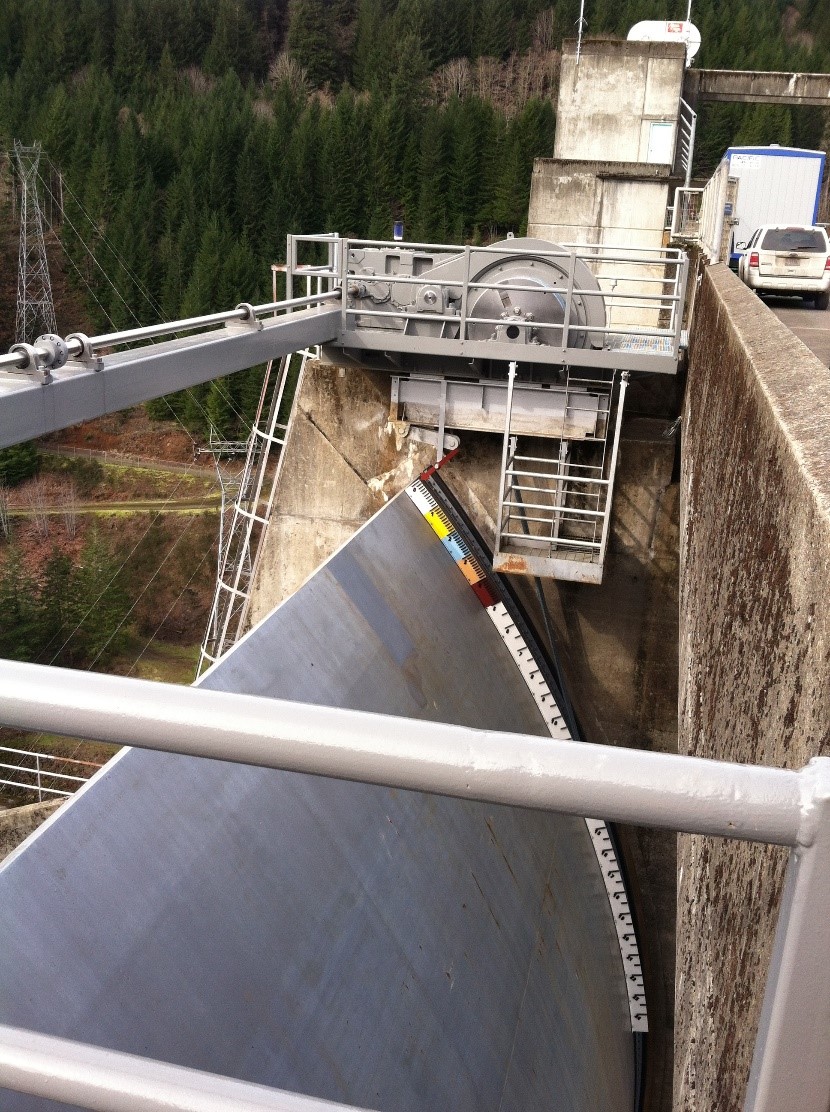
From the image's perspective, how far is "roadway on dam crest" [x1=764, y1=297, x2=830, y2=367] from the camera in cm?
975

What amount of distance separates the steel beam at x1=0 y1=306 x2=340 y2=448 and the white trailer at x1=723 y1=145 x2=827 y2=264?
1953cm

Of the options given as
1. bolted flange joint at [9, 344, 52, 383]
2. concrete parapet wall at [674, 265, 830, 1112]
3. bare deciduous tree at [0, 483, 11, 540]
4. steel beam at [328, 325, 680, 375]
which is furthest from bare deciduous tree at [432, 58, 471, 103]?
concrete parapet wall at [674, 265, 830, 1112]

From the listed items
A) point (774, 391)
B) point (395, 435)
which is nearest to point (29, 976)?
point (774, 391)

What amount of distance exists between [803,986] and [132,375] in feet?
18.4

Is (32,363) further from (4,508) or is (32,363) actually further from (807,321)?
(4,508)

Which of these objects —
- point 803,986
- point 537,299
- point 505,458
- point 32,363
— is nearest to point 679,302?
point 537,299

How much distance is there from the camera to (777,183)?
25.1m

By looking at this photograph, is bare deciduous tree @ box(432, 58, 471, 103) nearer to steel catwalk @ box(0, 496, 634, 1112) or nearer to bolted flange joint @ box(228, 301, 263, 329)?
bolted flange joint @ box(228, 301, 263, 329)

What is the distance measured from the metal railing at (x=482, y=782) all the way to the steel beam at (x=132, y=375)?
400 centimetres

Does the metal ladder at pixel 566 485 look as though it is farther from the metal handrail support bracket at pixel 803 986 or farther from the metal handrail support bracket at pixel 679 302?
the metal handrail support bracket at pixel 803 986

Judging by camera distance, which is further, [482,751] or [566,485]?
[566,485]

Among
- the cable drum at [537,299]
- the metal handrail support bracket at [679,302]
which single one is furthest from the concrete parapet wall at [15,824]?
the metal handrail support bracket at [679,302]

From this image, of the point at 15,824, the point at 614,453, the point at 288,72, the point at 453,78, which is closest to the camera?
the point at 614,453

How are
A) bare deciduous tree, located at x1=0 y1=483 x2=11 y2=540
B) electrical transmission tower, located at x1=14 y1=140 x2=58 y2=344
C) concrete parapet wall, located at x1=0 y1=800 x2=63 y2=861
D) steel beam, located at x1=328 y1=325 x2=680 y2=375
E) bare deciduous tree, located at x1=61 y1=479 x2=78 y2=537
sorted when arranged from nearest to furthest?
1. steel beam, located at x1=328 y1=325 x2=680 y2=375
2. concrete parapet wall, located at x1=0 y1=800 x2=63 y2=861
3. bare deciduous tree, located at x1=0 y1=483 x2=11 y2=540
4. bare deciduous tree, located at x1=61 y1=479 x2=78 y2=537
5. electrical transmission tower, located at x1=14 y1=140 x2=58 y2=344
